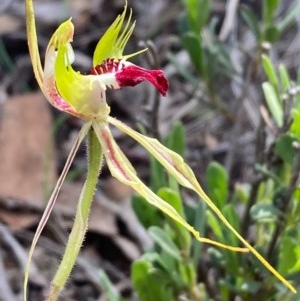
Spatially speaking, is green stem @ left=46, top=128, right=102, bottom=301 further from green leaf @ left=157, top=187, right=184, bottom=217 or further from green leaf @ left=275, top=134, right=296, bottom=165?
green leaf @ left=275, top=134, right=296, bottom=165

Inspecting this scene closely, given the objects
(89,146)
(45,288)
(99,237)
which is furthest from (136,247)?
(89,146)

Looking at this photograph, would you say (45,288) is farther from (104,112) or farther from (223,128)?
(104,112)

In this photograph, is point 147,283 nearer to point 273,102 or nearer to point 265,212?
point 265,212

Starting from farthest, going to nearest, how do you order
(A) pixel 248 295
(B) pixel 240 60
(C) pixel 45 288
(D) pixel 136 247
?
(B) pixel 240 60, (D) pixel 136 247, (C) pixel 45 288, (A) pixel 248 295

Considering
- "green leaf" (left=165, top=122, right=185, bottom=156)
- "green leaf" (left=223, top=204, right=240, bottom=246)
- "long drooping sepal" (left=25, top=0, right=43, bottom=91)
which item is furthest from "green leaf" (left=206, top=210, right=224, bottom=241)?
"long drooping sepal" (left=25, top=0, right=43, bottom=91)

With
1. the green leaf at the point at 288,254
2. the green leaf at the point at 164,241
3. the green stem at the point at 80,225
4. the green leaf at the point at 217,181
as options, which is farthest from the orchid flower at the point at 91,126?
the green leaf at the point at 217,181

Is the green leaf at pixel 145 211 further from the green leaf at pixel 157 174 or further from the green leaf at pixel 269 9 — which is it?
the green leaf at pixel 269 9
